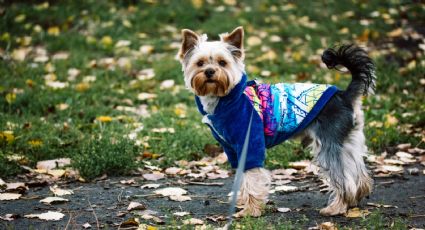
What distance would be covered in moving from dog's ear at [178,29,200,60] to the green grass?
1512 mm

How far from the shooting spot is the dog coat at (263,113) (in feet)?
15.3

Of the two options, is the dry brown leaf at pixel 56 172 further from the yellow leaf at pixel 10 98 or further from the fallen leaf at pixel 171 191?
the yellow leaf at pixel 10 98

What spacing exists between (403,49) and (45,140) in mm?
6857

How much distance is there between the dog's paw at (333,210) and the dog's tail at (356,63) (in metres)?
0.99

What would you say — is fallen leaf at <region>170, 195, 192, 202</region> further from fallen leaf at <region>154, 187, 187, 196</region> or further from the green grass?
the green grass

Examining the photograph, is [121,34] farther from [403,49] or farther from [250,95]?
[250,95]

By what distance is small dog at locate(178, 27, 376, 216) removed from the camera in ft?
15.3

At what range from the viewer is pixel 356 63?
480 cm

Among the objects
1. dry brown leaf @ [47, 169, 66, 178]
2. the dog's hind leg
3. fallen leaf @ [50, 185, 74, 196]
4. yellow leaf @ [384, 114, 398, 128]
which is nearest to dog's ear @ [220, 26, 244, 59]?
the dog's hind leg

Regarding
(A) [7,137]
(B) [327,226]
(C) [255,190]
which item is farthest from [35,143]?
(B) [327,226]

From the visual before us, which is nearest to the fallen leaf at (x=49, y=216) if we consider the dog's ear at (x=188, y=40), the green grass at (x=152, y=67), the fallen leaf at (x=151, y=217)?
the fallen leaf at (x=151, y=217)

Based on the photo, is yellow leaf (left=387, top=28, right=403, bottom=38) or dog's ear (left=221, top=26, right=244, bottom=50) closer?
dog's ear (left=221, top=26, right=244, bottom=50)

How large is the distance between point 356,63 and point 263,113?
962 mm

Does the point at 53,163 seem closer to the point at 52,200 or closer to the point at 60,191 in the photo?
the point at 60,191
